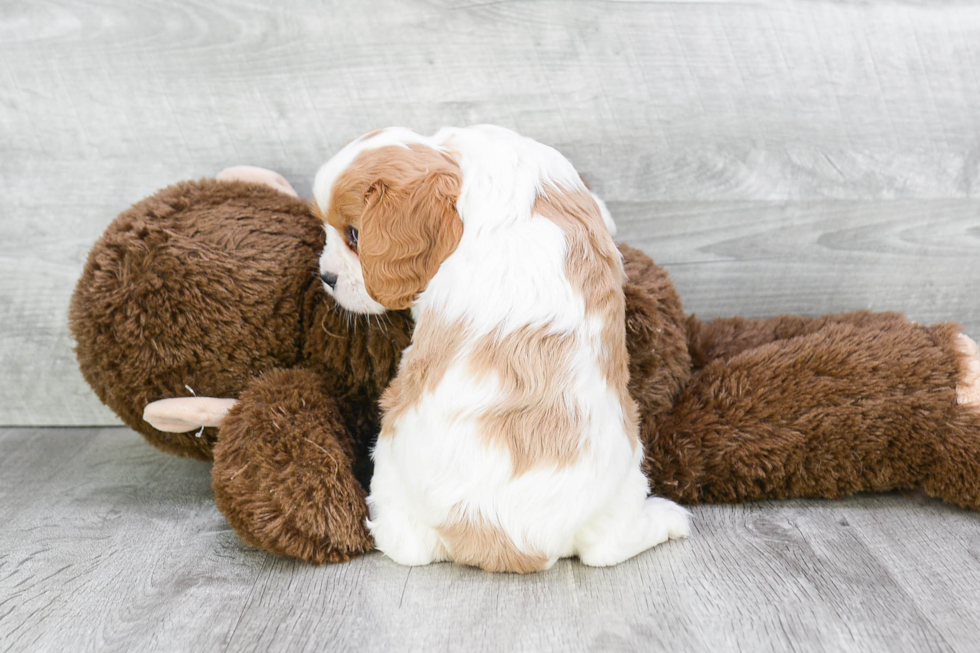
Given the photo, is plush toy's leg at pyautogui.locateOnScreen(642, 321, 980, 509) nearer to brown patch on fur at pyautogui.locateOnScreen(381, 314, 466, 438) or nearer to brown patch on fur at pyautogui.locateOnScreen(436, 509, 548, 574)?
brown patch on fur at pyautogui.locateOnScreen(436, 509, 548, 574)

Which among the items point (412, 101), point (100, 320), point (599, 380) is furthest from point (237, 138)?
point (599, 380)

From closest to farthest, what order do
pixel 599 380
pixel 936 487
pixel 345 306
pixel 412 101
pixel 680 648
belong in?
pixel 680 648 → pixel 599 380 → pixel 345 306 → pixel 936 487 → pixel 412 101

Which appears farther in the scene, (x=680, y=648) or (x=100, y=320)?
(x=100, y=320)

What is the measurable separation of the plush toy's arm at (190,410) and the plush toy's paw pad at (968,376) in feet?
3.93

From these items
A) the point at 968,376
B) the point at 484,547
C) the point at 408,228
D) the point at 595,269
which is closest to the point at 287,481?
the point at 484,547

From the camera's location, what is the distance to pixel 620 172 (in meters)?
1.62

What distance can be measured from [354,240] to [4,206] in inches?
35.1

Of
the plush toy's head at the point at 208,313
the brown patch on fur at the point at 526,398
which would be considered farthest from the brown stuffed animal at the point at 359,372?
the brown patch on fur at the point at 526,398

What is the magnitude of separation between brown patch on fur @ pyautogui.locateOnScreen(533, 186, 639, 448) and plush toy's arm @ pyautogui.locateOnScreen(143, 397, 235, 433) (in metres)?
0.59

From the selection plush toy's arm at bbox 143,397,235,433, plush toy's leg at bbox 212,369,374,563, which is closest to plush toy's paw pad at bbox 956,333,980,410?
plush toy's leg at bbox 212,369,374,563

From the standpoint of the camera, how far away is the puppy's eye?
119 cm

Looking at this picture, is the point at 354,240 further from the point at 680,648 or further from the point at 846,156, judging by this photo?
the point at 846,156

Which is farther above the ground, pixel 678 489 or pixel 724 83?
pixel 724 83

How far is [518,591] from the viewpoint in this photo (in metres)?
1.13
